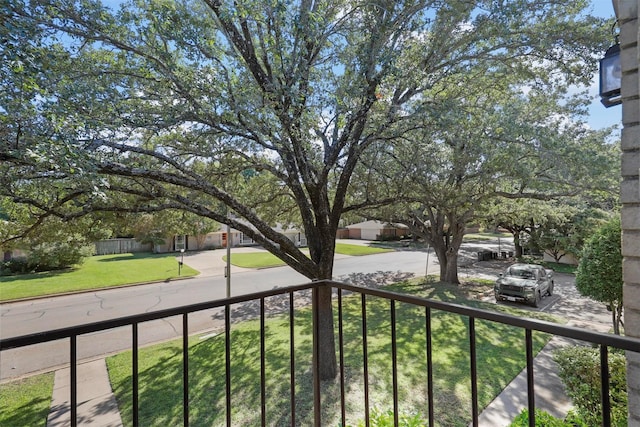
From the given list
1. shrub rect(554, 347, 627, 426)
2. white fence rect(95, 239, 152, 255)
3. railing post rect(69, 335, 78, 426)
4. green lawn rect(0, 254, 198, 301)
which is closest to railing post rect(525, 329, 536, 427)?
railing post rect(69, 335, 78, 426)

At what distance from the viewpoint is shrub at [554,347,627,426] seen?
10.4 ft

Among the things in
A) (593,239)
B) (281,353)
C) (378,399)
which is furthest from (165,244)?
(593,239)

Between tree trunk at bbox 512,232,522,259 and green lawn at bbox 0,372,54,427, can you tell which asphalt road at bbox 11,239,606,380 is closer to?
green lawn at bbox 0,372,54,427

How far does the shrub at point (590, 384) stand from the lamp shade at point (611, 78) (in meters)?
2.77

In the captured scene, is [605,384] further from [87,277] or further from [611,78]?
[87,277]

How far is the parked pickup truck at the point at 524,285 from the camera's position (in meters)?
9.02

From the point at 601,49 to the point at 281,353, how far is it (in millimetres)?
6802

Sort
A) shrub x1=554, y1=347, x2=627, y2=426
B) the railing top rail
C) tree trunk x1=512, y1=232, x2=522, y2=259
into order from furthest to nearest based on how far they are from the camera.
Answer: tree trunk x1=512, y1=232, x2=522, y2=259, shrub x1=554, y1=347, x2=627, y2=426, the railing top rail

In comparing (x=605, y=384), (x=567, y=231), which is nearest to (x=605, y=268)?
(x=605, y=384)

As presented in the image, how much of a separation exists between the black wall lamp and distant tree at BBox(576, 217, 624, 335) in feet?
13.8

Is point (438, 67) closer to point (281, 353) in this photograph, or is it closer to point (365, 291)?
point (365, 291)

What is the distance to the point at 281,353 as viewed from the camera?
5910 millimetres

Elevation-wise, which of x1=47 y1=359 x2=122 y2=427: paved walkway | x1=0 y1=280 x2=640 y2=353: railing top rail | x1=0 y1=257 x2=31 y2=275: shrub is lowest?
x1=47 y1=359 x2=122 y2=427: paved walkway

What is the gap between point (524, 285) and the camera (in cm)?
908
